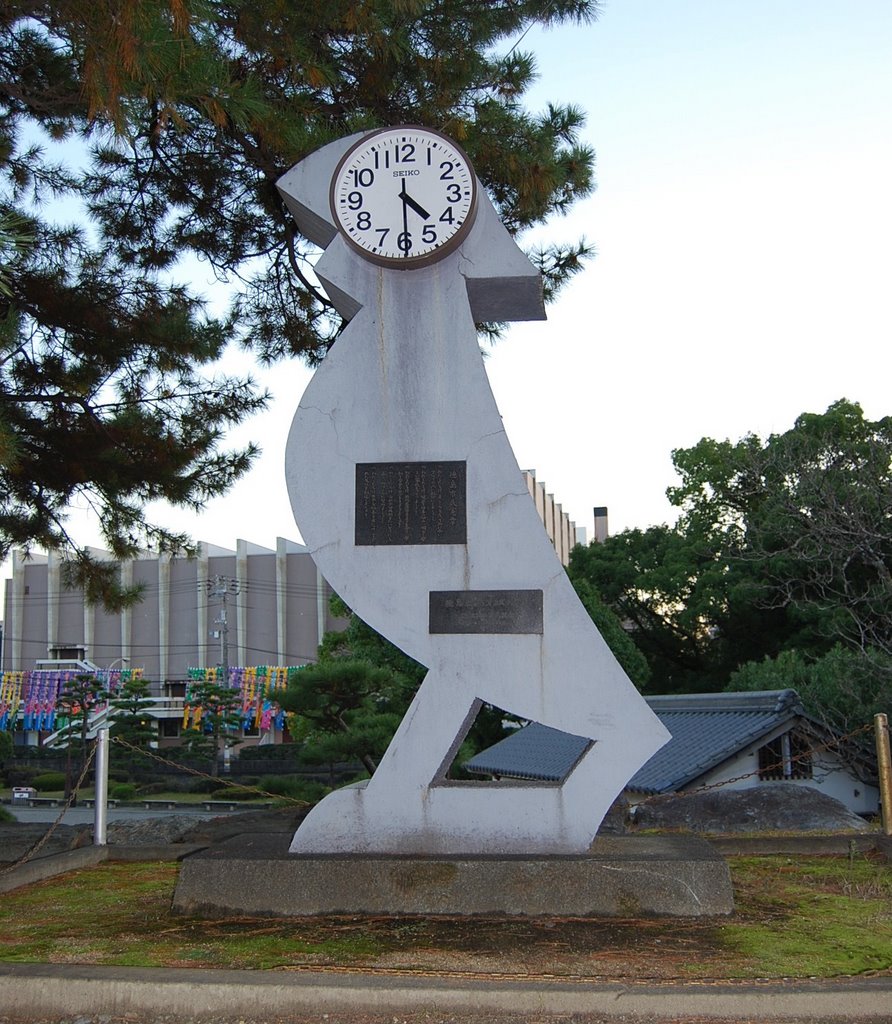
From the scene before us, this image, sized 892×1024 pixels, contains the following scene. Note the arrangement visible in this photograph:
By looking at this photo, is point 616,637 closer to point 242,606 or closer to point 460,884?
point 460,884

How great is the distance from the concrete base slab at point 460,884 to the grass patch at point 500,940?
0.12 metres

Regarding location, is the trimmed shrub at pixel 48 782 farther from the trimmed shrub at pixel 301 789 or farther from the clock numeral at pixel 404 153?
the clock numeral at pixel 404 153

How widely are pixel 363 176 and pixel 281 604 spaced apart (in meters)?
35.3

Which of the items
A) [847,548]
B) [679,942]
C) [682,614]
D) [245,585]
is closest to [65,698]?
[245,585]

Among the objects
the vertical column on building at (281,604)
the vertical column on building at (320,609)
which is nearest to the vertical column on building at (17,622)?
the vertical column on building at (281,604)

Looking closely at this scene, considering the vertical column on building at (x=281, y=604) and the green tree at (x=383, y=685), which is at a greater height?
the vertical column on building at (x=281, y=604)

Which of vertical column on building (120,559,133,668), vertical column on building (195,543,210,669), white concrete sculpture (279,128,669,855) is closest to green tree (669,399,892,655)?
white concrete sculpture (279,128,669,855)

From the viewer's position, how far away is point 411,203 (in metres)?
5.77

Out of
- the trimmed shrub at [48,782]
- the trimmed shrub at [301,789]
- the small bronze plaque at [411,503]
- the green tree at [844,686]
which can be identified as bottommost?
the trimmed shrub at [48,782]

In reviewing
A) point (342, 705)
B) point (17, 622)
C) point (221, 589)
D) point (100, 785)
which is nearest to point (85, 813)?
point (342, 705)

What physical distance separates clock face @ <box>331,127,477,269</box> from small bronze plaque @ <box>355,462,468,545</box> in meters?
1.16

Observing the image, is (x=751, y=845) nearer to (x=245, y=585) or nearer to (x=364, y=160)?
(x=364, y=160)

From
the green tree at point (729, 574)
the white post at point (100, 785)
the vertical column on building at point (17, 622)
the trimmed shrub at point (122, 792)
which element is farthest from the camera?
the vertical column on building at point (17, 622)

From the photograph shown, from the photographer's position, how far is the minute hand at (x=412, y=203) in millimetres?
5754
